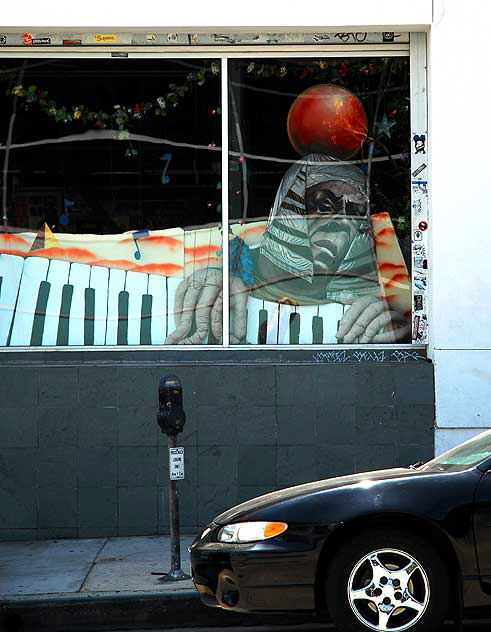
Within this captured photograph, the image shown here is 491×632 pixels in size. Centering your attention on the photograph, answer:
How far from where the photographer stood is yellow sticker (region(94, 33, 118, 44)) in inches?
381

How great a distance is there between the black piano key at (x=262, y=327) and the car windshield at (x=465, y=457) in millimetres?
3272

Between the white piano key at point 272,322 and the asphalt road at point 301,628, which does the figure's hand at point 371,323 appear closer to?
the white piano key at point 272,322

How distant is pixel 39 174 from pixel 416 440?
4.13 meters

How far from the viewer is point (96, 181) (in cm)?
983

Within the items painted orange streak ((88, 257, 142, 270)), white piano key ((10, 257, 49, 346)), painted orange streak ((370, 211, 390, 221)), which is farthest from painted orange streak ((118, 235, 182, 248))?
painted orange streak ((370, 211, 390, 221))

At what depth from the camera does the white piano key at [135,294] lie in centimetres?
988

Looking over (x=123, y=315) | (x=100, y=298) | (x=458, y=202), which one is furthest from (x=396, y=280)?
(x=100, y=298)

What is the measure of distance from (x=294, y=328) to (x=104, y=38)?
312 cm

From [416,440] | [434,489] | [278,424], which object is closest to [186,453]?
[278,424]

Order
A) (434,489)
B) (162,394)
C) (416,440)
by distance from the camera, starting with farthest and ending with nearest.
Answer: (416,440) → (162,394) → (434,489)

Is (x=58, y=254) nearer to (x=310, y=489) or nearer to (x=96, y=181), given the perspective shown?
(x=96, y=181)

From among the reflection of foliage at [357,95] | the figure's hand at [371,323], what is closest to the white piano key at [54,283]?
the reflection of foliage at [357,95]

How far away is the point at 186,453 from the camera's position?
30.8ft

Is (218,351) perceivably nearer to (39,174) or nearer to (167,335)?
(167,335)
